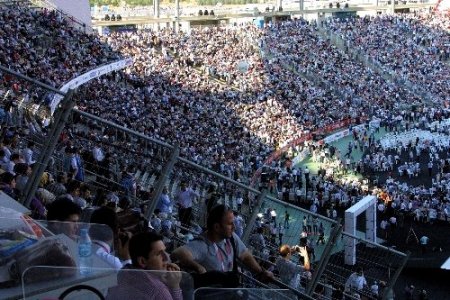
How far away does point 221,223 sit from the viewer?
14.6 feet

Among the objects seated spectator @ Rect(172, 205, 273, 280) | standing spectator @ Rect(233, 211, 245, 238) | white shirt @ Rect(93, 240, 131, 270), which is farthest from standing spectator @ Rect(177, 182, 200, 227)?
white shirt @ Rect(93, 240, 131, 270)

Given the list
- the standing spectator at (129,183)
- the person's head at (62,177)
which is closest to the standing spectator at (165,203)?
the standing spectator at (129,183)

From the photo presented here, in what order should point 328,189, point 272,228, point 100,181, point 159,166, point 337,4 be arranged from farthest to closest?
1. point 337,4
2. point 328,189
3. point 272,228
4. point 100,181
5. point 159,166

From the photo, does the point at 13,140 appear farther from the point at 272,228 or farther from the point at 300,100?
the point at 300,100

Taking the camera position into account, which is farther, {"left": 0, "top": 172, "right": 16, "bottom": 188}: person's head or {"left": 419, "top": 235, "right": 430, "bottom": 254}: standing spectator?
{"left": 419, "top": 235, "right": 430, "bottom": 254}: standing spectator

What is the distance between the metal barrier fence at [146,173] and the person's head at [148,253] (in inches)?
69.5

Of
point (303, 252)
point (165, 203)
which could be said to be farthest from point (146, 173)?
point (303, 252)

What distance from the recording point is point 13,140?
7008 millimetres

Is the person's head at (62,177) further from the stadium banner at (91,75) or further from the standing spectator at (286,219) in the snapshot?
the stadium banner at (91,75)

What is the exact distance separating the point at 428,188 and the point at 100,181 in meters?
24.5

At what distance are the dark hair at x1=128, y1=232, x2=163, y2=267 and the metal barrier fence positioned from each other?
5.72 feet

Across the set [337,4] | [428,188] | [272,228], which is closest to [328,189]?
[428,188]

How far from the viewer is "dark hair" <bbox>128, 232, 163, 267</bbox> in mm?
3373

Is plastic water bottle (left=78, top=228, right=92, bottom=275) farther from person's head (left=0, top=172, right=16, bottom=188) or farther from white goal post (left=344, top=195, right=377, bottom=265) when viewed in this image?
white goal post (left=344, top=195, right=377, bottom=265)
